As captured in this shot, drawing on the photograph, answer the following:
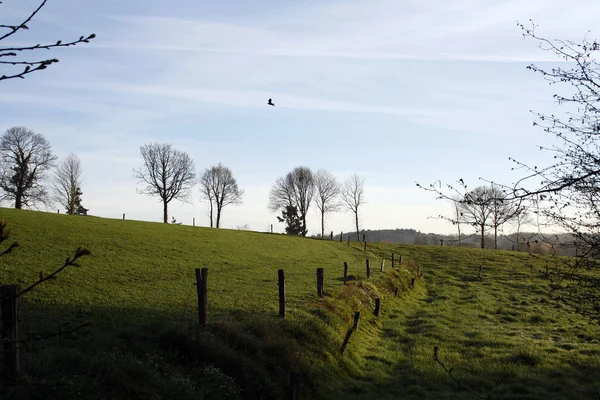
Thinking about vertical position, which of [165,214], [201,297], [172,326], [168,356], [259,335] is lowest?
[259,335]

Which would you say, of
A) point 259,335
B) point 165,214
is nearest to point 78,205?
point 165,214

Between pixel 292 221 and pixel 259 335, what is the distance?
3391 inches

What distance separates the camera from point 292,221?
330ft

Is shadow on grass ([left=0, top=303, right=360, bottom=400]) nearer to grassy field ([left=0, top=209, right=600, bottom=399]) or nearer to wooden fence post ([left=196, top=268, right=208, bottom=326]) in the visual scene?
grassy field ([left=0, top=209, right=600, bottom=399])

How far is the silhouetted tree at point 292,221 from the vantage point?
100125mm

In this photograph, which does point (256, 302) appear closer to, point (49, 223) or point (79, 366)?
point (79, 366)

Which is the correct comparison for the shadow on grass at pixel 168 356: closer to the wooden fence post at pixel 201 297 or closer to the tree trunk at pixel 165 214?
the wooden fence post at pixel 201 297

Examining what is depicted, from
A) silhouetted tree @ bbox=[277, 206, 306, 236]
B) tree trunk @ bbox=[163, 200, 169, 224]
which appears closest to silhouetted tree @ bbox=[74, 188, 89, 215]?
tree trunk @ bbox=[163, 200, 169, 224]

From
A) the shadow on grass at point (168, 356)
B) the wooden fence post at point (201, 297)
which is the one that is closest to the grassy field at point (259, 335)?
the shadow on grass at point (168, 356)

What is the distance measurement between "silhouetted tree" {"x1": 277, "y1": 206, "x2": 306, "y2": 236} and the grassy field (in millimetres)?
61117

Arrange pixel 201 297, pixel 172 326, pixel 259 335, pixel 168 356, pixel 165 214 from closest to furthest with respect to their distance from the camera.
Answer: pixel 168 356 < pixel 172 326 < pixel 201 297 < pixel 259 335 < pixel 165 214

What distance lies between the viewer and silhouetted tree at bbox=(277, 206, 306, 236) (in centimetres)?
10012

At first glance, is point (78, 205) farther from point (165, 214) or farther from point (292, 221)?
point (292, 221)

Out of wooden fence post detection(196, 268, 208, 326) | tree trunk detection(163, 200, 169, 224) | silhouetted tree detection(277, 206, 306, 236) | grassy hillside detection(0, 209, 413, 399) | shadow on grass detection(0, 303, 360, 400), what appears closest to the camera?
shadow on grass detection(0, 303, 360, 400)
